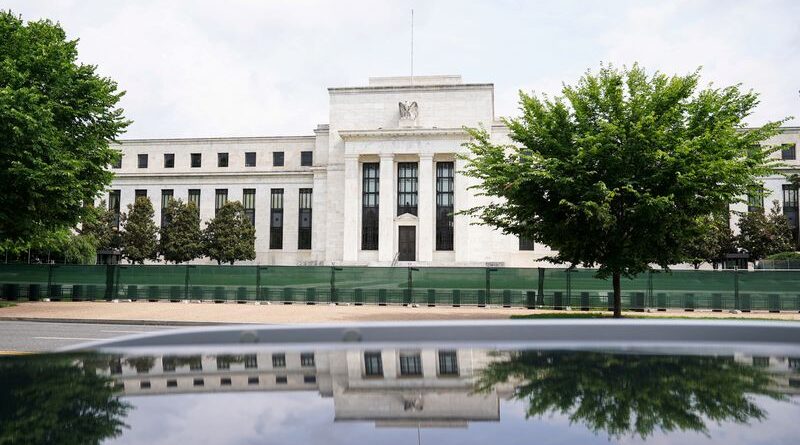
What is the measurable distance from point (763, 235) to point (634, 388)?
61.9 meters

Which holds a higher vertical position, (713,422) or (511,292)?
(713,422)

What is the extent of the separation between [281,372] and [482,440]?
2.37 feet

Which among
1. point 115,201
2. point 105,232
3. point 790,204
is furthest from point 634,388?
point 115,201

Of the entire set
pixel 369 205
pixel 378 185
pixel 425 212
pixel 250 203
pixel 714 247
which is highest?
pixel 378 185

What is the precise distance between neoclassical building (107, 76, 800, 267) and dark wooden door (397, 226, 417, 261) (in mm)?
107

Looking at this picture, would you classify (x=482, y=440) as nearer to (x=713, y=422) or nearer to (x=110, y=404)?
(x=713, y=422)

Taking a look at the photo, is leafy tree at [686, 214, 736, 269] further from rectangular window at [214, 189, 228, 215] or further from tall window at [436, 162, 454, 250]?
rectangular window at [214, 189, 228, 215]

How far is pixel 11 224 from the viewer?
23547mm

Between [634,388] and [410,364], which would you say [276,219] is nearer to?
[410,364]

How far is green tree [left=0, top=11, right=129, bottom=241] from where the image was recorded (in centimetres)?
2147

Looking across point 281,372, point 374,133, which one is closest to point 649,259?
point 281,372

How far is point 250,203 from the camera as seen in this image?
2773 inches

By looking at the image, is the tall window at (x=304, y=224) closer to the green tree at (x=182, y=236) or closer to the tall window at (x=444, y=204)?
the green tree at (x=182, y=236)

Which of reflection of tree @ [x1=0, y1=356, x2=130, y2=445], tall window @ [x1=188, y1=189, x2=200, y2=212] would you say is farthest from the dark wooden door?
reflection of tree @ [x1=0, y1=356, x2=130, y2=445]
